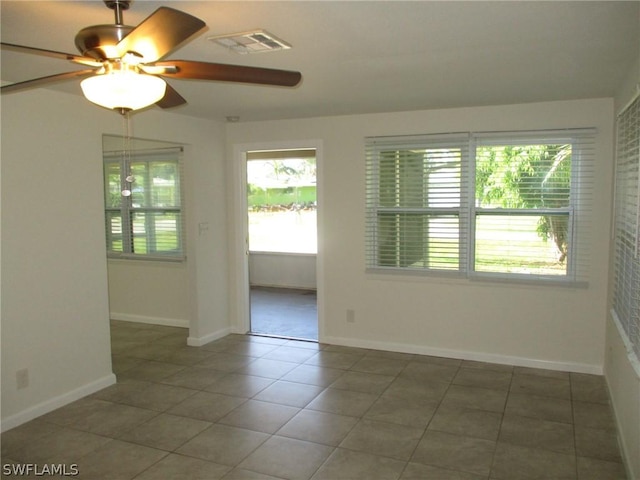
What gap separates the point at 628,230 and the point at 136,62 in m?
2.79

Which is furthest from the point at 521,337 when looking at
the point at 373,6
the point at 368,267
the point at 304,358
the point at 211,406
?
the point at 373,6

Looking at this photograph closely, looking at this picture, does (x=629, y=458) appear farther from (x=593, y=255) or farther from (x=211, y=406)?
(x=211, y=406)

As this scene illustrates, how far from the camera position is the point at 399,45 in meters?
2.59

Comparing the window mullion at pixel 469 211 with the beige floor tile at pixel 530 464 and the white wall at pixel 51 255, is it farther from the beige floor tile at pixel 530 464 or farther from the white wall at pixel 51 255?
the white wall at pixel 51 255

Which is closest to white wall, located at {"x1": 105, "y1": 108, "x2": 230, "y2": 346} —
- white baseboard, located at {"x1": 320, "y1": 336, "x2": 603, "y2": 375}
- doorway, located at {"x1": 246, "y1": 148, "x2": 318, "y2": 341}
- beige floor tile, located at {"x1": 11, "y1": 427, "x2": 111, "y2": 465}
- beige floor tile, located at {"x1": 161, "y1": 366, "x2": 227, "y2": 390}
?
beige floor tile, located at {"x1": 161, "y1": 366, "x2": 227, "y2": 390}

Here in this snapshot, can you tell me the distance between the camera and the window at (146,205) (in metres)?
5.86

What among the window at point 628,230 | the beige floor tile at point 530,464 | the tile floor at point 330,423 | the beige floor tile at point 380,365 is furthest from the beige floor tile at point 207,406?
the window at point 628,230

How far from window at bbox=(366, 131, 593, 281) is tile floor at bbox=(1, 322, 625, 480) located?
0.94m

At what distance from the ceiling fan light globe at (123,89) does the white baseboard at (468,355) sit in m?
3.69

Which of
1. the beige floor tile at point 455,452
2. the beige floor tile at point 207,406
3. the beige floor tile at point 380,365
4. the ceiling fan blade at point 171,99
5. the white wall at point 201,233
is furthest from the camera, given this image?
the white wall at point 201,233

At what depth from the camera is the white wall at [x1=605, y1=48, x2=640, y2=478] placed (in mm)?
2479

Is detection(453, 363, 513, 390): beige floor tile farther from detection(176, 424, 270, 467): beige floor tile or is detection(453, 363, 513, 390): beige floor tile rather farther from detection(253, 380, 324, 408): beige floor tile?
detection(176, 424, 270, 467): beige floor tile

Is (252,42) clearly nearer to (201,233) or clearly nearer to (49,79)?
(49,79)

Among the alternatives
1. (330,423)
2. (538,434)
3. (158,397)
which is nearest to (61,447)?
(158,397)
